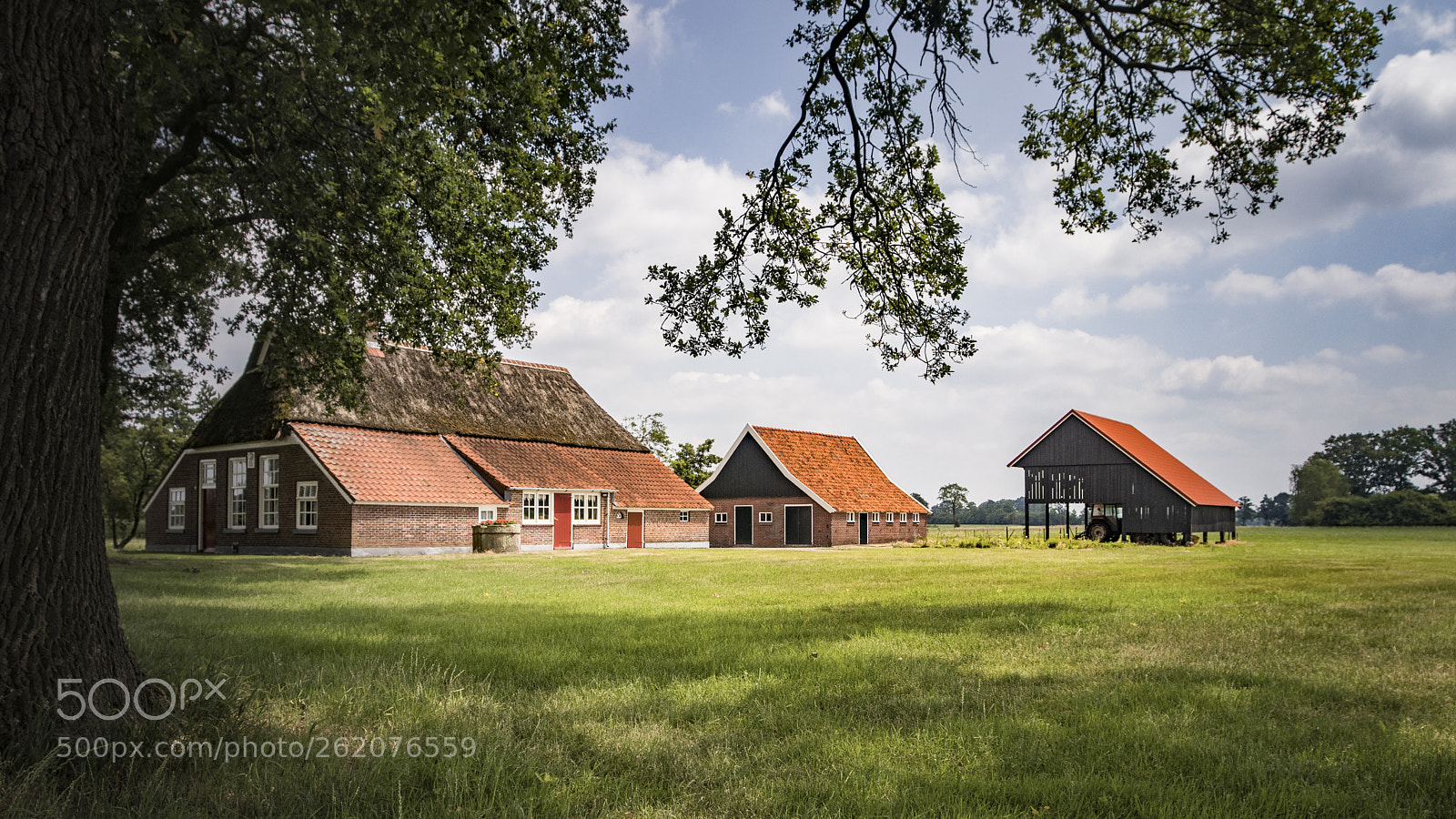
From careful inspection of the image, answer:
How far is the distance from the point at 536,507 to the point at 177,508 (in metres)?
14.2

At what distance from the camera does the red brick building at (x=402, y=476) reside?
27688mm

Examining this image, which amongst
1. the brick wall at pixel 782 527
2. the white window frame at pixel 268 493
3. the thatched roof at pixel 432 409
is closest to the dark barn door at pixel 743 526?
the brick wall at pixel 782 527

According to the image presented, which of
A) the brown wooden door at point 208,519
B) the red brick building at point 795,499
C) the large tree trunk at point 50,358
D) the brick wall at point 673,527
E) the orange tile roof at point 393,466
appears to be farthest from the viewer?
the red brick building at point 795,499

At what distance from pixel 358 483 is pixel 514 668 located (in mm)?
23419

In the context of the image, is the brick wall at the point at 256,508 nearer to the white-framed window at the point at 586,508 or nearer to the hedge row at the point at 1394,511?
the white-framed window at the point at 586,508

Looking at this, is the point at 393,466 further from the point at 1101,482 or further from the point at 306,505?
the point at 1101,482

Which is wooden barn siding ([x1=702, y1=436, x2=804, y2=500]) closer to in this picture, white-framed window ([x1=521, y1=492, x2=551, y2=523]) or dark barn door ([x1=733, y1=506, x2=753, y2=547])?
dark barn door ([x1=733, y1=506, x2=753, y2=547])

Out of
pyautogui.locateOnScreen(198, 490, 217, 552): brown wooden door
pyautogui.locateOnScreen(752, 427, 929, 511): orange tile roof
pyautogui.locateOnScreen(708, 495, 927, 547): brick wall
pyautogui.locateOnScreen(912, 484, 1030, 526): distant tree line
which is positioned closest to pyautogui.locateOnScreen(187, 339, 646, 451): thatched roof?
pyautogui.locateOnScreen(198, 490, 217, 552): brown wooden door

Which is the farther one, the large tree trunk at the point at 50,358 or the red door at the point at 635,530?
the red door at the point at 635,530

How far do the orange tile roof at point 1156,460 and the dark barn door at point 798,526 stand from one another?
12.9m

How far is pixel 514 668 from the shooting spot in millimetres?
6215

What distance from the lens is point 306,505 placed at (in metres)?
28.1

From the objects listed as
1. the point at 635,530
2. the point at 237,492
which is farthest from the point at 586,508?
the point at 237,492

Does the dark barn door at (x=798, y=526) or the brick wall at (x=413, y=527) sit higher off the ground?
the brick wall at (x=413, y=527)
